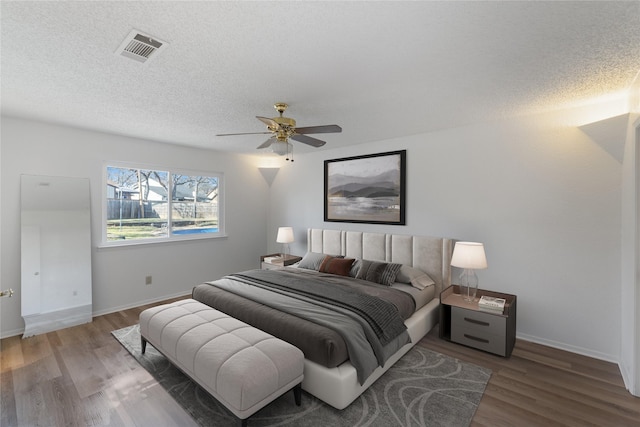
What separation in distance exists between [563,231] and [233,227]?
16.3ft

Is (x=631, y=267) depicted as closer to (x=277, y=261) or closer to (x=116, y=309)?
(x=277, y=261)

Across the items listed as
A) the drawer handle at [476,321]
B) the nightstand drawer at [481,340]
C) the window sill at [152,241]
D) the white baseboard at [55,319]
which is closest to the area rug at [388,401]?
the nightstand drawer at [481,340]

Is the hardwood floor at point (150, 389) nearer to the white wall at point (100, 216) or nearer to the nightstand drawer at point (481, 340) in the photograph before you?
the nightstand drawer at point (481, 340)

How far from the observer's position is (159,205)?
4609 mm

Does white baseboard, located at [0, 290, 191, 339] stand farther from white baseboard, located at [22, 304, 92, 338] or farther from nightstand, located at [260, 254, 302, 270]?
nightstand, located at [260, 254, 302, 270]

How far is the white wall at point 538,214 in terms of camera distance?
2.75 m

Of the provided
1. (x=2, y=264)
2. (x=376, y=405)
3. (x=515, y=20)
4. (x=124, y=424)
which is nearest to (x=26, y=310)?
(x=2, y=264)

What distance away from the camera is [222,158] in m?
5.27

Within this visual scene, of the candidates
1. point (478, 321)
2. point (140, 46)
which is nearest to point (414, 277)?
point (478, 321)

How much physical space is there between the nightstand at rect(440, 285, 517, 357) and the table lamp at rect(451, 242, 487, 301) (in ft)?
0.50

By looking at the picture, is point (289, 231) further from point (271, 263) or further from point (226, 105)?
point (226, 105)

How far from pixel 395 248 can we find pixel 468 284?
1.06m

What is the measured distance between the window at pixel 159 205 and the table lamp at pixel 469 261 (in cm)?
409

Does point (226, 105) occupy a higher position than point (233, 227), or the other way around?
point (226, 105)
